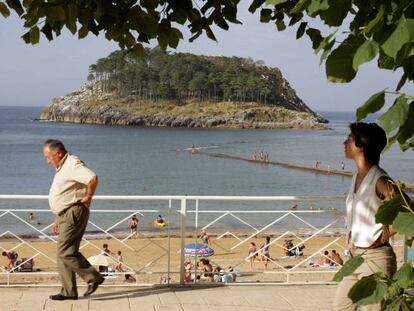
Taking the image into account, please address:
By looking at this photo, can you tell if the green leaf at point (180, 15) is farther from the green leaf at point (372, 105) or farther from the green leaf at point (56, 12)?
the green leaf at point (372, 105)

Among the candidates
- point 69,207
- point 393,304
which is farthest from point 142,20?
point 69,207

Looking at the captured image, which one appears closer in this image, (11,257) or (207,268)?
(207,268)

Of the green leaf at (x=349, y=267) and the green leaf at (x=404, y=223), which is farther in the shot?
the green leaf at (x=349, y=267)

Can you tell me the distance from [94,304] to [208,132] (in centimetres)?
11193

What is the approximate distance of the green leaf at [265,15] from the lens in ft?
16.6

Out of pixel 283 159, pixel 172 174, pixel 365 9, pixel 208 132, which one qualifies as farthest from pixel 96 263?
pixel 208 132

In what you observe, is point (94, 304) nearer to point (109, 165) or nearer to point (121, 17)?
point (121, 17)

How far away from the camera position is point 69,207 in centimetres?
596

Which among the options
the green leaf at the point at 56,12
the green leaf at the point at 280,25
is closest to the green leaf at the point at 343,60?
the green leaf at the point at 56,12

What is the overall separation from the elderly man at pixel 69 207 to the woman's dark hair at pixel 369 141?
275 cm

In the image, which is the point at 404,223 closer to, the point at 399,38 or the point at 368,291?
the point at 368,291

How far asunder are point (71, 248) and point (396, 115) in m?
4.83

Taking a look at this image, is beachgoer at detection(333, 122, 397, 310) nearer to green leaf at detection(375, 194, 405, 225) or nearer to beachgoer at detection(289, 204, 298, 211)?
green leaf at detection(375, 194, 405, 225)

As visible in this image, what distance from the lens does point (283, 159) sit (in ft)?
236
